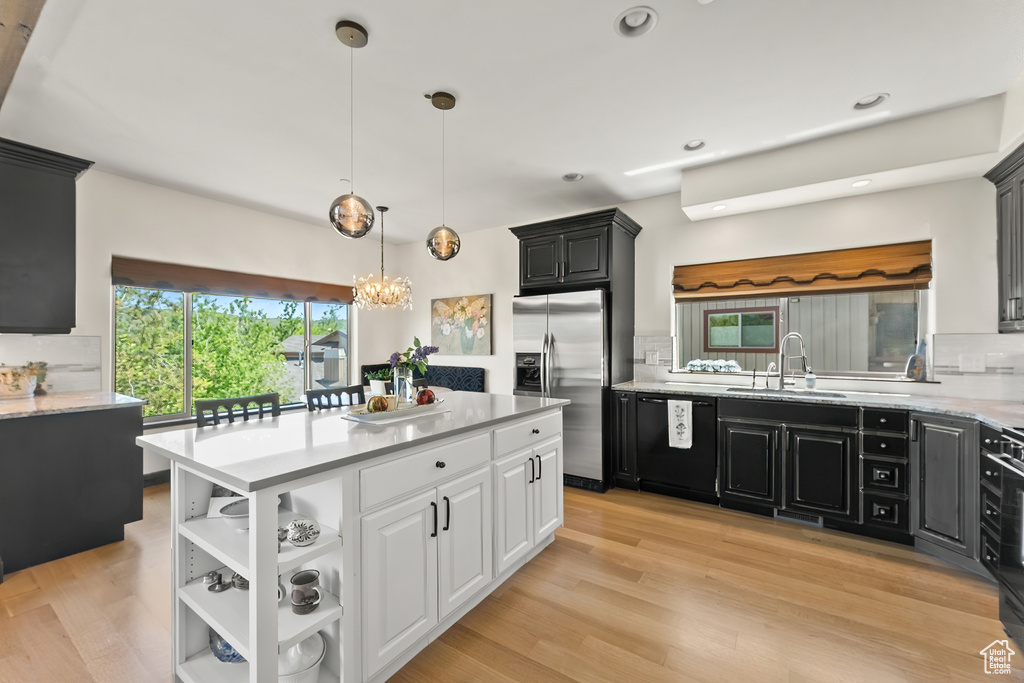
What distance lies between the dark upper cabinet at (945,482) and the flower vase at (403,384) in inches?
125

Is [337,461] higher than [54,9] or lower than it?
lower

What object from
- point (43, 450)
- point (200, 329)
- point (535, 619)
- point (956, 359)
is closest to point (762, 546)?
point (535, 619)

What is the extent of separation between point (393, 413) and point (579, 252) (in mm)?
2582

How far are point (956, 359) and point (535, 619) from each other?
3.48 metres

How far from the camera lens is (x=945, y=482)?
2611 mm

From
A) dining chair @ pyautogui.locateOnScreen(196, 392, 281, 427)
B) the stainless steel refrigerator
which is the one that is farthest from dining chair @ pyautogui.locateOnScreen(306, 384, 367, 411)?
the stainless steel refrigerator

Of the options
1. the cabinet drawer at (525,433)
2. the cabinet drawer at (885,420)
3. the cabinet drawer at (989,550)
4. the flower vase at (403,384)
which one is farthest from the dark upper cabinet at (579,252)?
the cabinet drawer at (989,550)

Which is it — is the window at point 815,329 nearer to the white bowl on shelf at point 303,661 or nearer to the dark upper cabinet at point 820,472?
the dark upper cabinet at point 820,472

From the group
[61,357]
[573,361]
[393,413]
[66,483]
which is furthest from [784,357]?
[61,357]

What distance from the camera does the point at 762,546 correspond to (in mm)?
2869

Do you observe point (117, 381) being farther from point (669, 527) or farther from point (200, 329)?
point (669, 527)

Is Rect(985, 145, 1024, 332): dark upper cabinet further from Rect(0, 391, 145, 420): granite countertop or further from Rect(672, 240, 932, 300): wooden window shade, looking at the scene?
Rect(0, 391, 145, 420): granite countertop

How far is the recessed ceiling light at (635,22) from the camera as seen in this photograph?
1.88m

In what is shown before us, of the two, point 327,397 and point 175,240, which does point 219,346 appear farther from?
point 327,397
